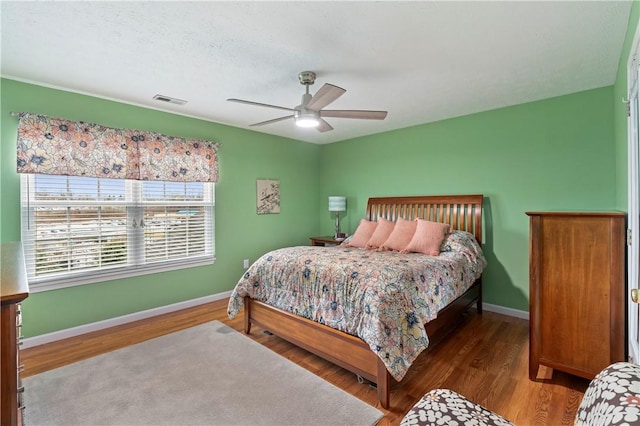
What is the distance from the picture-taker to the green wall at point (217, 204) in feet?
8.80

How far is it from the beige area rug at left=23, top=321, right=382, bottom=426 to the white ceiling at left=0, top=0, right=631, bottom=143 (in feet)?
8.08

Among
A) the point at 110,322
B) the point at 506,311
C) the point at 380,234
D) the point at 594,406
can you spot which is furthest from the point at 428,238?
the point at 110,322

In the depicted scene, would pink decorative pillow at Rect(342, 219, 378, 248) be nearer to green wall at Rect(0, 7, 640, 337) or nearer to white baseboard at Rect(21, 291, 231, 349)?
green wall at Rect(0, 7, 640, 337)

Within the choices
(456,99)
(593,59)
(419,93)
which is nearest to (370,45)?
(419,93)

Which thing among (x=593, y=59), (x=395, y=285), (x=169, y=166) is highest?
(x=593, y=59)

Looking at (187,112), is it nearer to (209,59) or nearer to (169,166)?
(169,166)

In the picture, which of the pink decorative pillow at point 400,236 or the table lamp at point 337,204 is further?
the table lamp at point 337,204

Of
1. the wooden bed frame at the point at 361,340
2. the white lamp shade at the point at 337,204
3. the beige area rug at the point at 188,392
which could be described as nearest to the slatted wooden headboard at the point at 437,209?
the wooden bed frame at the point at 361,340

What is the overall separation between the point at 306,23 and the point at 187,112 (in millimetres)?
2398

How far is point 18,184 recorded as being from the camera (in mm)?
2684

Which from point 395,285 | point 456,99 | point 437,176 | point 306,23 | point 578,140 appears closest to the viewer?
point 306,23

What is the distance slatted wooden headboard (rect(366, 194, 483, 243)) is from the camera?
3623mm

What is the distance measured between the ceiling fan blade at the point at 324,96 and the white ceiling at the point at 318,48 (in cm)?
31

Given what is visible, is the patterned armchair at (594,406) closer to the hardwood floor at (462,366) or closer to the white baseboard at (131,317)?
the hardwood floor at (462,366)
